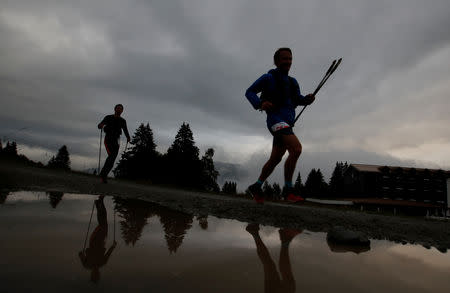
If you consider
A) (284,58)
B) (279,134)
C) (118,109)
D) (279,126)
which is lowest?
(279,134)

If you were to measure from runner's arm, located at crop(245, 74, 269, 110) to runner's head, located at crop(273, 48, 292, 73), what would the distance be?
337 millimetres

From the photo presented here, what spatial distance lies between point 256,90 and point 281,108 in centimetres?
49

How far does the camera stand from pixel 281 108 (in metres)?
4.17

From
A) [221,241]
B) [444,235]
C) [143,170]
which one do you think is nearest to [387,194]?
[143,170]

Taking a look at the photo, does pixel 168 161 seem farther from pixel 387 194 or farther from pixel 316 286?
pixel 316 286

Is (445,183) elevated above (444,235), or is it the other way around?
(445,183)

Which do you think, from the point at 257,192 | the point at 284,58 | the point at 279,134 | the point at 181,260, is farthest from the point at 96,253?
the point at 284,58

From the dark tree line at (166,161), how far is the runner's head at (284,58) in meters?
29.1

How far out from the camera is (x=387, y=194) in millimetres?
36125

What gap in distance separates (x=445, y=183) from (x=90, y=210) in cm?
4423

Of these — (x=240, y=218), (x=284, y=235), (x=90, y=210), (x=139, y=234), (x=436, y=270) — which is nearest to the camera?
(x=436, y=270)

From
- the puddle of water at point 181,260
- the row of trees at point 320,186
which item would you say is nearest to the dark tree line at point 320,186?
the row of trees at point 320,186

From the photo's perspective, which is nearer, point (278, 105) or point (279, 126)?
point (279, 126)

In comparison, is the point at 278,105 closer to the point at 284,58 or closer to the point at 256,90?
the point at 256,90
